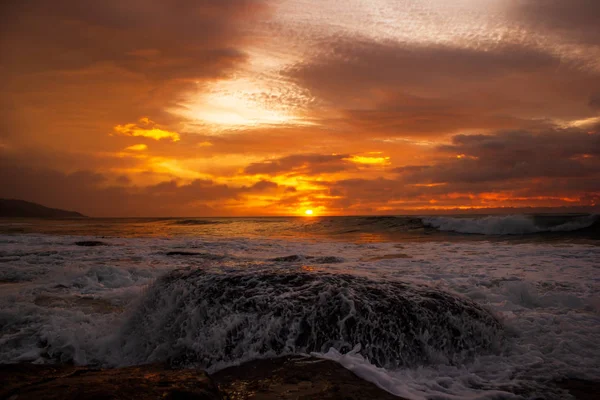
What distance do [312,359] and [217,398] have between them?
1557 millimetres

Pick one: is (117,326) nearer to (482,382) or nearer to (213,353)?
(213,353)

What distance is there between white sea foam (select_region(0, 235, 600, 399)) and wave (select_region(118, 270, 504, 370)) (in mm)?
220

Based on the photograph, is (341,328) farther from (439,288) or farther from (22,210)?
(22,210)

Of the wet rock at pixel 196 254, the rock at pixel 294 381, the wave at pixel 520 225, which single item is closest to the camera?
the rock at pixel 294 381

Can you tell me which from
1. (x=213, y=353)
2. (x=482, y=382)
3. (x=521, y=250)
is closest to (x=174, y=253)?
(x=213, y=353)

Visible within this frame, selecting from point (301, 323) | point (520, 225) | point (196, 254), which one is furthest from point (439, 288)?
point (520, 225)

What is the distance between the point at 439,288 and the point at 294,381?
13.6ft

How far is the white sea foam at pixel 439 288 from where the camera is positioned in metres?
4.64

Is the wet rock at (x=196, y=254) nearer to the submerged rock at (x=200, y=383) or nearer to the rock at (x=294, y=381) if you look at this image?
the submerged rock at (x=200, y=383)

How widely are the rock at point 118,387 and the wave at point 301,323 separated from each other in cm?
144

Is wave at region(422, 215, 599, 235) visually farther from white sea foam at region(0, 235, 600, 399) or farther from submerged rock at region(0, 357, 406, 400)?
submerged rock at region(0, 357, 406, 400)

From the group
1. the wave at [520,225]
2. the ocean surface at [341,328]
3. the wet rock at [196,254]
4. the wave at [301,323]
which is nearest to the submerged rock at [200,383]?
the ocean surface at [341,328]

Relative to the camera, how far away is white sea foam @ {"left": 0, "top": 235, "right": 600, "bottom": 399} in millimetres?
4645

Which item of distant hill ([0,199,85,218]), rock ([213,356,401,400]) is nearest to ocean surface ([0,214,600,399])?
rock ([213,356,401,400])
